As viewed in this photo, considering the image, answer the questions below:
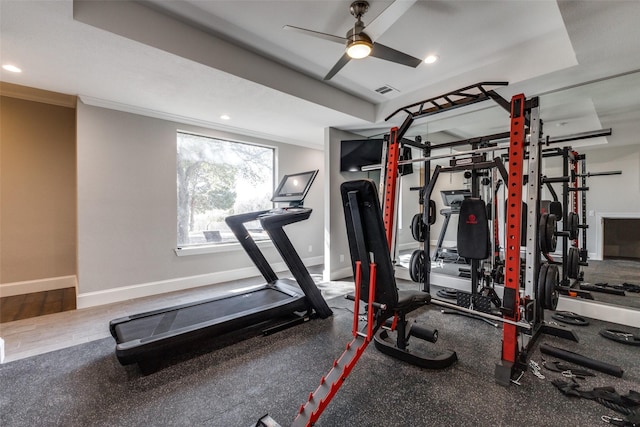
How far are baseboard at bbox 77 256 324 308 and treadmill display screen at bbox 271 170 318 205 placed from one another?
2.19 meters

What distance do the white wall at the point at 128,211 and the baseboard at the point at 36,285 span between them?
29.3 inches

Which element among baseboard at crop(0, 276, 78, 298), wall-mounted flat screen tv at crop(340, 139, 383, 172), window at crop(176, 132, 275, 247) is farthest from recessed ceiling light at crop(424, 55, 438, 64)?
baseboard at crop(0, 276, 78, 298)

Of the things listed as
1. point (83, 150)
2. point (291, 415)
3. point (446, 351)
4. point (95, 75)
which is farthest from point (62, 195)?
point (446, 351)

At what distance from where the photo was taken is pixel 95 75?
2826 millimetres

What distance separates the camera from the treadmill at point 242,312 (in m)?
2.09

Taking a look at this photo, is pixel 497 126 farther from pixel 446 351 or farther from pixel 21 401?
pixel 21 401

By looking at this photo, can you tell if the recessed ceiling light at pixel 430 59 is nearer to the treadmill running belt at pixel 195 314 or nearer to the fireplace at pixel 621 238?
the fireplace at pixel 621 238

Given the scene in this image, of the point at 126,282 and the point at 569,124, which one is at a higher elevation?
the point at 569,124

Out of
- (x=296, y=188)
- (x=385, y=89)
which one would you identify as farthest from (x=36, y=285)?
(x=385, y=89)

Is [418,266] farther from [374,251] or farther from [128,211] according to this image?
[128,211]

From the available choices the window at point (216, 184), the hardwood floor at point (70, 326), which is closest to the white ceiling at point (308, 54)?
the window at point (216, 184)

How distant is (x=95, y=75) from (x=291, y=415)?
3.62 metres

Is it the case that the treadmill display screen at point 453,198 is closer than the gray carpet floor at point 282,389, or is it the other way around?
the gray carpet floor at point 282,389

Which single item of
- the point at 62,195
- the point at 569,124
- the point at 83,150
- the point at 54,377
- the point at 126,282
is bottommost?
the point at 54,377
